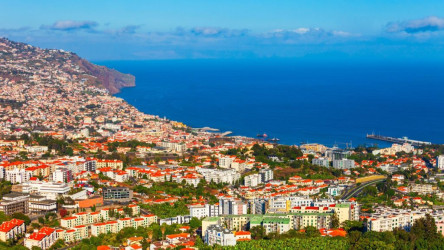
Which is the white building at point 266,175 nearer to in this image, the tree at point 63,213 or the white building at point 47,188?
the white building at point 47,188

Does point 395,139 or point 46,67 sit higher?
point 46,67

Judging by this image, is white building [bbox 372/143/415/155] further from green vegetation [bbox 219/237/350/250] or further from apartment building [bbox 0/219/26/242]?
apartment building [bbox 0/219/26/242]

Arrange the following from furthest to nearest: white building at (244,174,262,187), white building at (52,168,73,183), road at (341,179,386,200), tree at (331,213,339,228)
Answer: white building at (244,174,262,187), white building at (52,168,73,183), road at (341,179,386,200), tree at (331,213,339,228)

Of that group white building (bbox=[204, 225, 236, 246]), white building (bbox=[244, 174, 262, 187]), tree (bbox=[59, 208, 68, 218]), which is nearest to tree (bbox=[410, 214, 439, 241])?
white building (bbox=[204, 225, 236, 246])

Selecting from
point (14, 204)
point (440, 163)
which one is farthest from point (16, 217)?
point (440, 163)

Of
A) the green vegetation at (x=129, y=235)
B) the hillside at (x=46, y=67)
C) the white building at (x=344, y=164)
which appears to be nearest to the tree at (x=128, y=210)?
the green vegetation at (x=129, y=235)

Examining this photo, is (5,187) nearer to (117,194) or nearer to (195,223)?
(117,194)

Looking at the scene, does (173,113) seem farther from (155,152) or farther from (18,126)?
(155,152)
